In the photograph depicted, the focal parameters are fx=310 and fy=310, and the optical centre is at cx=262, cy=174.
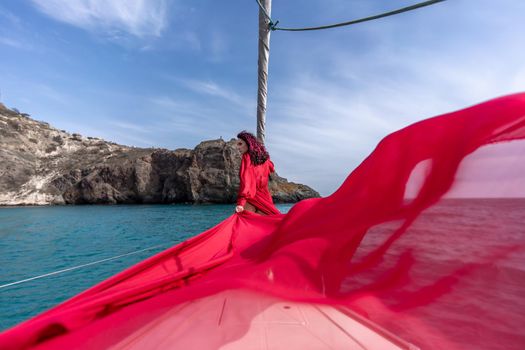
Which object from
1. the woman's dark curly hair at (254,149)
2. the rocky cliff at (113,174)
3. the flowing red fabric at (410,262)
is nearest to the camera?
the flowing red fabric at (410,262)

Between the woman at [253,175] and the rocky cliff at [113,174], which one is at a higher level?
the rocky cliff at [113,174]

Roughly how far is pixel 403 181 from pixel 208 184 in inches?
2214

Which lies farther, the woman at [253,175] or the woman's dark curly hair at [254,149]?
the woman's dark curly hair at [254,149]

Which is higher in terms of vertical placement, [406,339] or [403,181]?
[403,181]

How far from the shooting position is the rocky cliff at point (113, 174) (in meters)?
57.2

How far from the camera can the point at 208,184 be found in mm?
56844

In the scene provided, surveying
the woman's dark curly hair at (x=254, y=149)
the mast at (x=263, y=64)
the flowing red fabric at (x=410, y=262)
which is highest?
the mast at (x=263, y=64)

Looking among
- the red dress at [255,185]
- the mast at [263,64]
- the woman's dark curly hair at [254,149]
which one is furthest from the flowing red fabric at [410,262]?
the mast at [263,64]

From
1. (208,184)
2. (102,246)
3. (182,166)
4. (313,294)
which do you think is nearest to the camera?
(313,294)

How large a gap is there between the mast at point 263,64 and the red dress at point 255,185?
1.93 feet

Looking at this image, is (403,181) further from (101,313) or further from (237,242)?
(237,242)

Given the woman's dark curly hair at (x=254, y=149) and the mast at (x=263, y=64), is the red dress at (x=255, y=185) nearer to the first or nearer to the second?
the woman's dark curly hair at (x=254, y=149)

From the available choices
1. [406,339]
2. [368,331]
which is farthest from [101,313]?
[406,339]

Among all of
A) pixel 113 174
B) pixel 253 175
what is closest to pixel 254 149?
pixel 253 175
